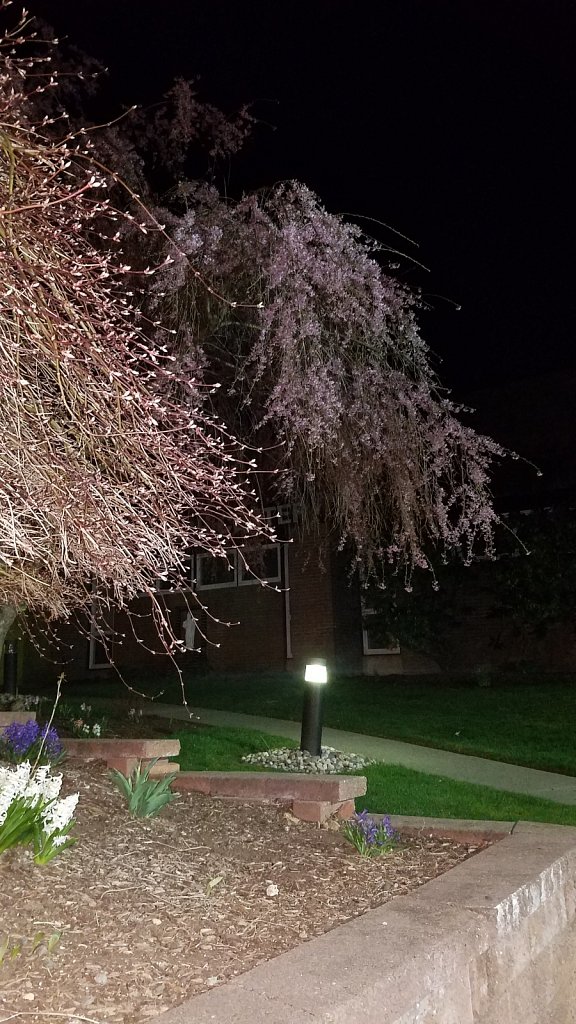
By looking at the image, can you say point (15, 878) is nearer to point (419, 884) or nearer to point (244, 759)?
point (419, 884)

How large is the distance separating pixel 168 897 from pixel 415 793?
3.68 meters

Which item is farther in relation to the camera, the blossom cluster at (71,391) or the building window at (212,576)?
the building window at (212,576)

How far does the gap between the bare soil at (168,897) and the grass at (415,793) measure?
155 cm

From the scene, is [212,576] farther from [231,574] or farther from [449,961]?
[449,961]

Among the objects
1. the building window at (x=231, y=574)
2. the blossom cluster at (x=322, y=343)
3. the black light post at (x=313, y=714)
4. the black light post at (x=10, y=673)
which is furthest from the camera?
the building window at (x=231, y=574)

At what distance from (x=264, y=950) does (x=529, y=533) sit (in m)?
12.6

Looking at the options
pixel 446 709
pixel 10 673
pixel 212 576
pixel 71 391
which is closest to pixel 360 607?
pixel 212 576

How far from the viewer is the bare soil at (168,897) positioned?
119 inches

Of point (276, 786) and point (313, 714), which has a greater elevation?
point (313, 714)

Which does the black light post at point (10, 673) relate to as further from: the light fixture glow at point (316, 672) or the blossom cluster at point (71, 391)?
the blossom cluster at point (71, 391)

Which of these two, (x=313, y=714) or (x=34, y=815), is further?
(x=313, y=714)

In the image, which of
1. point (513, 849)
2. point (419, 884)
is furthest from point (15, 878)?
point (513, 849)

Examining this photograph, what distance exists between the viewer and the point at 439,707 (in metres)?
12.4

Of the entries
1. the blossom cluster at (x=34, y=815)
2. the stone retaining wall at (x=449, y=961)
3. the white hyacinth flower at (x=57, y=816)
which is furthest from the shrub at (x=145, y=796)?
the stone retaining wall at (x=449, y=961)
